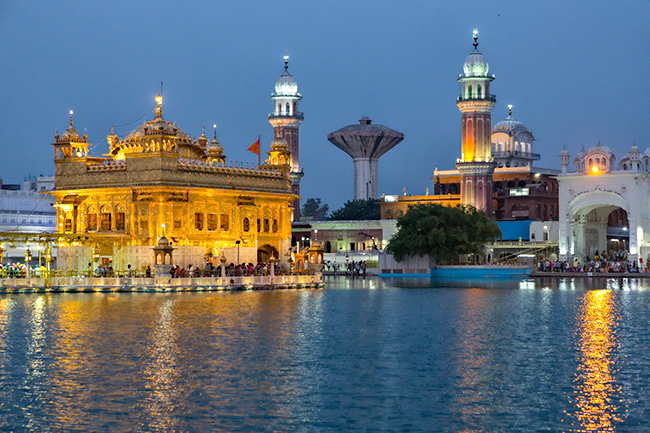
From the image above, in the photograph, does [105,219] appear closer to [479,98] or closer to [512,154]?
[479,98]

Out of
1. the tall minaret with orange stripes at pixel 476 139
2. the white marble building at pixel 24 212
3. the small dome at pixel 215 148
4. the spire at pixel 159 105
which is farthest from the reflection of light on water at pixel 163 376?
A: the tall minaret with orange stripes at pixel 476 139

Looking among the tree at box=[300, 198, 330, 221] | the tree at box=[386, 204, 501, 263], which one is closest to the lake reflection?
the tree at box=[386, 204, 501, 263]

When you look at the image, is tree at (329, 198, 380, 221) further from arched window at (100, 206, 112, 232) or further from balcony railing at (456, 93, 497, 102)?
arched window at (100, 206, 112, 232)

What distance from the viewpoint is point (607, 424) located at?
18.9 m

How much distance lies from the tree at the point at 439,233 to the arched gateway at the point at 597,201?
32.6 feet

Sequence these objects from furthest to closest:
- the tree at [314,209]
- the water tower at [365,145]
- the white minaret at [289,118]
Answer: the tree at [314,209]
the water tower at [365,145]
the white minaret at [289,118]

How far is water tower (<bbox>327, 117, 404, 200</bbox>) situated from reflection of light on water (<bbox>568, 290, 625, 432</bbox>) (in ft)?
277

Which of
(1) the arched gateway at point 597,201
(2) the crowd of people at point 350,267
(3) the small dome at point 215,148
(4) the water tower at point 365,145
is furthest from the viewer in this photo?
(4) the water tower at point 365,145

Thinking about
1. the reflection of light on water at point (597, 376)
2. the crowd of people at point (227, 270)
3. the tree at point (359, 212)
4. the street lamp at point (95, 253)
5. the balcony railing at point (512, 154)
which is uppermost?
the balcony railing at point (512, 154)

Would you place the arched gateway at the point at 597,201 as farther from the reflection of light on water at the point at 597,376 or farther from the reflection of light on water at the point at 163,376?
the reflection of light on water at the point at 163,376

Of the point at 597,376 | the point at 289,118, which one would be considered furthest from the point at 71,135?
the point at 289,118

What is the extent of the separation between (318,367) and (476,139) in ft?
248

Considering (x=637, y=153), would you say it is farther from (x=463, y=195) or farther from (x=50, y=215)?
(x=50, y=215)

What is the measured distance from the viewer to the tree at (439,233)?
77062 mm
